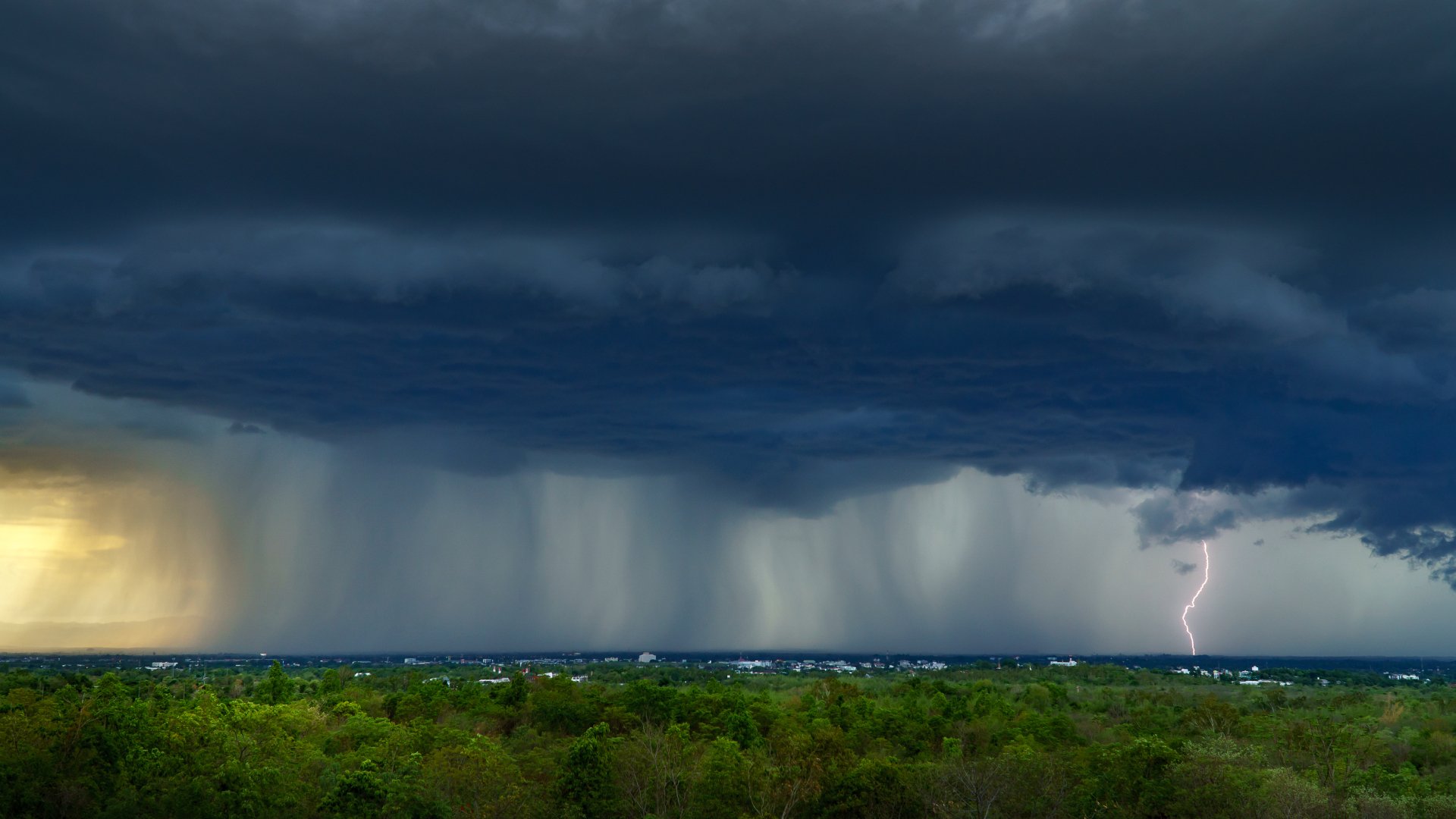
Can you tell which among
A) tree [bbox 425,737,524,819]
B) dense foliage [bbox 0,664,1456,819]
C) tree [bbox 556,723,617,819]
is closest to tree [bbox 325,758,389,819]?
dense foliage [bbox 0,664,1456,819]

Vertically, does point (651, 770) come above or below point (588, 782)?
above

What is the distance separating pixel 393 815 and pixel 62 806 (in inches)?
1052

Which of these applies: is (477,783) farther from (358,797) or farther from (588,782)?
(588,782)

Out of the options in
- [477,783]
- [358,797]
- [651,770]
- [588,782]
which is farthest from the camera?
[651,770]

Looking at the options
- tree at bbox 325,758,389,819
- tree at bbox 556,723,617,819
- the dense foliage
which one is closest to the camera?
tree at bbox 325,758,389,819

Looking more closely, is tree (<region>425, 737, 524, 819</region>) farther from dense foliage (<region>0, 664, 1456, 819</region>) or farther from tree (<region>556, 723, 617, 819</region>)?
tree (<region>556, 723, 617, 819</region>)

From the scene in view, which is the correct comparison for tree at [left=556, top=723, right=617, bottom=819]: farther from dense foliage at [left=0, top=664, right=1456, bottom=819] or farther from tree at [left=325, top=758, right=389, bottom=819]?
tree at [left=325, top=758, right=389, bottom=819]

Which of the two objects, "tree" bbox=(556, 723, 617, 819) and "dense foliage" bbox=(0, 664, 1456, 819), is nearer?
"dense foliage" bbox=(0, 664, 1456, 819)

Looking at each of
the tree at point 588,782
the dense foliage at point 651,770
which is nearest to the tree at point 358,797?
the dense foliage at point 651,770

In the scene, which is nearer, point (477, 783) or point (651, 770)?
point (477, 783)

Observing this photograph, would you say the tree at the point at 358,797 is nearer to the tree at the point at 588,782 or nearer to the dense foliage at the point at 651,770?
the dense foliage at the point at 651,770

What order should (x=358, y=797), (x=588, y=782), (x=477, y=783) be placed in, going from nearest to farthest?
(x=358, y=797), (x=477, y=783), (x=588, y=782)

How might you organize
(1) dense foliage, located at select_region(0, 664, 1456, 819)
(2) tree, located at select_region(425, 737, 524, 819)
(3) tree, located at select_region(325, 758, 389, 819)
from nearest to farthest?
(3) tree, located at select_region(325, 758, 389, 819) → (1) dense foliage, located at select_region(0, 664, 1456, 819) → (2) tree, located at select_region(425, 737, 524, 819)

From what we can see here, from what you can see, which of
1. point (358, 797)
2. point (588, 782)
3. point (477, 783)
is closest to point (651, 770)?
point (588, 782)
